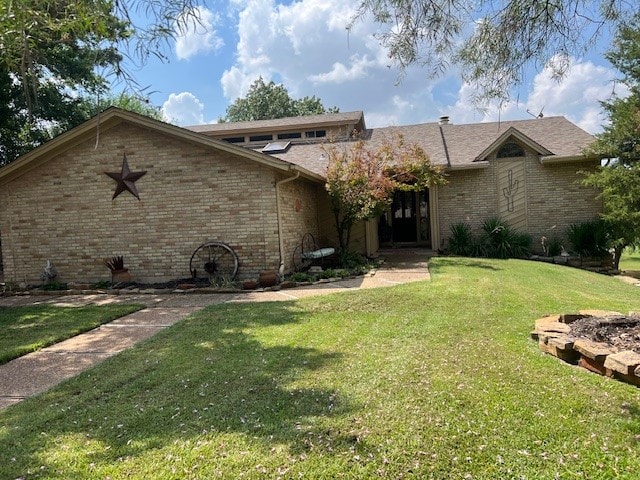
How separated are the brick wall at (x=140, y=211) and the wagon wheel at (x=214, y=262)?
0.17m

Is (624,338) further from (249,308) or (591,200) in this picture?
(591,200)

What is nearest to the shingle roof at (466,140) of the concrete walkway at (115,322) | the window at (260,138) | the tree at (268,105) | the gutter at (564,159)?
the gutter at (564,159)

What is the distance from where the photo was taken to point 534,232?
14961mm

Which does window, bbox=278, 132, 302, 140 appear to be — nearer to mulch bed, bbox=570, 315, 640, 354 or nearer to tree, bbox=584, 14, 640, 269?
tree, bbox=584, 14, 640, 269

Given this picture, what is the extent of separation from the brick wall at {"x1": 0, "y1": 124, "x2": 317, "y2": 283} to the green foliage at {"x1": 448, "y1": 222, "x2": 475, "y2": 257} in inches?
237

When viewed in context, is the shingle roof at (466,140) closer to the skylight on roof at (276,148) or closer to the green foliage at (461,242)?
the skylight on roof at (276,148)

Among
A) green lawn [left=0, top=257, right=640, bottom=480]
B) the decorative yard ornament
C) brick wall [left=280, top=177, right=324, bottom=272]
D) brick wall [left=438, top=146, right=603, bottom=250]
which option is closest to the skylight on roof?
brick wall [left=280, top=177, right=324, bottom=272]

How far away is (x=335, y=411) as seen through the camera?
3410 millimetres

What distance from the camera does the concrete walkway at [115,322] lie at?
473 centimetres

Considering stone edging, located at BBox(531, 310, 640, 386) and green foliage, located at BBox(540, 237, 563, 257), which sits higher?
green foliage, located at BBox(540, 237, 563, 257)

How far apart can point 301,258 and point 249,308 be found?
465cm

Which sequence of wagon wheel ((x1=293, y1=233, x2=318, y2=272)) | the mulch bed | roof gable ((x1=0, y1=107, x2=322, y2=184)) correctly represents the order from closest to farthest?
1. the mulch bed
2. roof gable ((x1=0, y1=107, x2=322, y2=184))
3. wagon wheel ((x1=293, y1=233, x2=318, y2=272))

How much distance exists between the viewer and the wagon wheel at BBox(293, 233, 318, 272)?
11.8 m

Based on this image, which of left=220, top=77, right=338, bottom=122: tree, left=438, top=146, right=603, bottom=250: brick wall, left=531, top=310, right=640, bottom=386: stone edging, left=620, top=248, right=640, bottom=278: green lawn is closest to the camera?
left=531, top=310, right=640, bottom=386: stone edging
